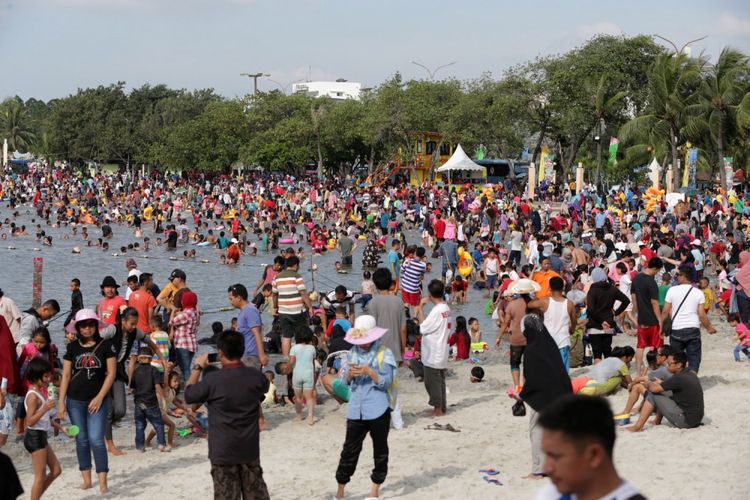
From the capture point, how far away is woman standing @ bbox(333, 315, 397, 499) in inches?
282

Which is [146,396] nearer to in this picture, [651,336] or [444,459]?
[444,459]

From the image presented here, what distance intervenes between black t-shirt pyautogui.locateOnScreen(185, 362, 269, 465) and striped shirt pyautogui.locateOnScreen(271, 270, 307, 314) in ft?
17.9

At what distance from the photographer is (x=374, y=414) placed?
7160 millimetres

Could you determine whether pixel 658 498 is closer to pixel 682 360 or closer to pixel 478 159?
pixel 682 360

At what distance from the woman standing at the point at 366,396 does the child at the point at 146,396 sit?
2543 mm

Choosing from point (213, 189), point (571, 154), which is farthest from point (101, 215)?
point (571, 154)

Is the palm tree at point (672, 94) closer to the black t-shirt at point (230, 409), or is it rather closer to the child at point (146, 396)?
the child at point (146, 396)

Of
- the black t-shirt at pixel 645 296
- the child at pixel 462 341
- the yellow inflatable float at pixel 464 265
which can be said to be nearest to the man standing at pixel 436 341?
the black t-shirt at pixel 645 296

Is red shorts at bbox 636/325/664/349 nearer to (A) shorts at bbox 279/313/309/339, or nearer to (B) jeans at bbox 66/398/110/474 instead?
(A) shorts at bbox 279/313/309/339

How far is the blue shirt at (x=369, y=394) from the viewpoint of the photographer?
7164mm

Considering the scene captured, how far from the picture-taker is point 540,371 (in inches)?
286

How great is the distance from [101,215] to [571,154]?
78.2 ft

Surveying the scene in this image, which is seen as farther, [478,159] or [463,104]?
[478,159]

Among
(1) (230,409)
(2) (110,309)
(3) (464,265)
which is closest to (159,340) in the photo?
(2) (110,309)
